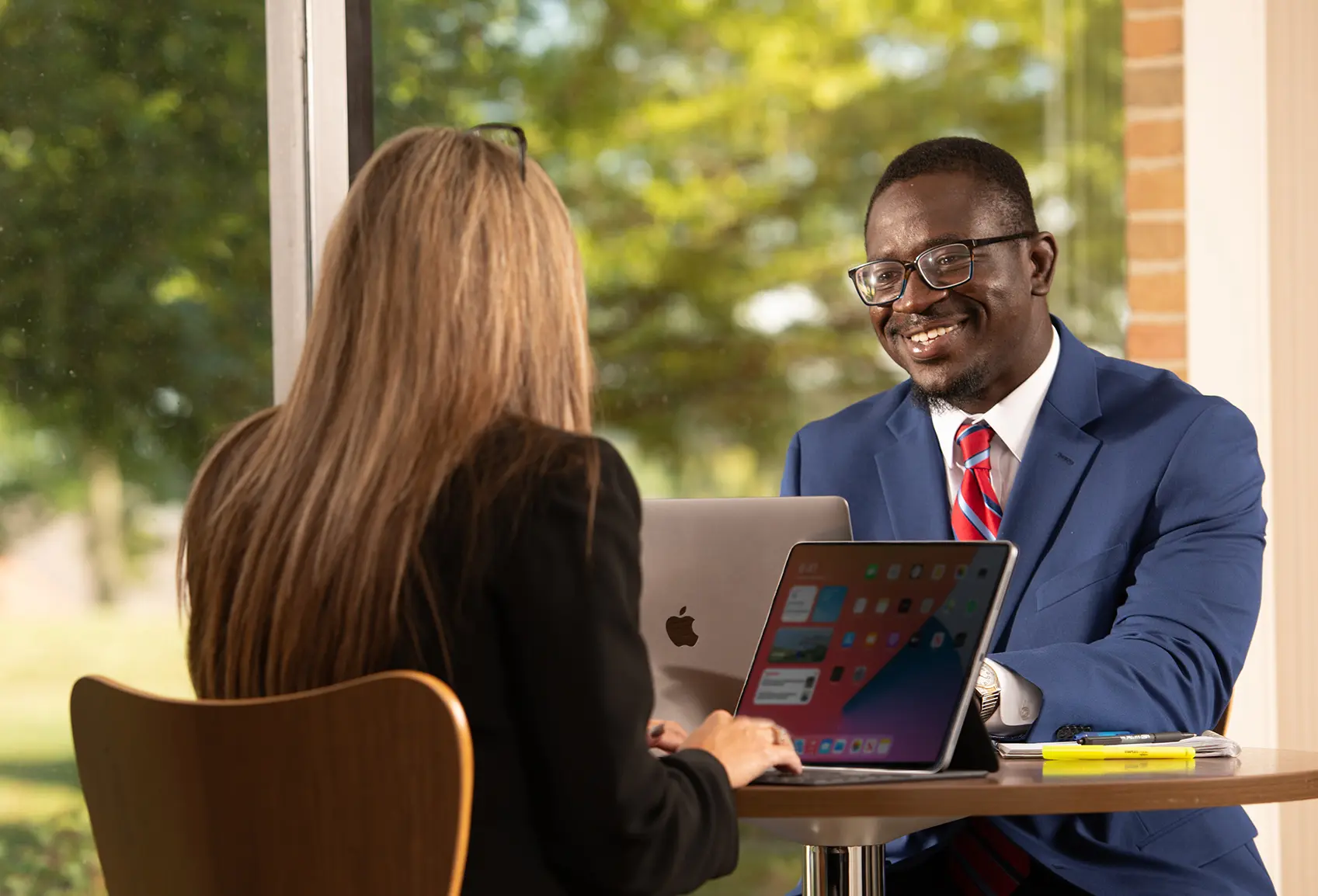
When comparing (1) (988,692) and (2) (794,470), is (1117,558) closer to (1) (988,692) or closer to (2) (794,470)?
(1) (988,692)

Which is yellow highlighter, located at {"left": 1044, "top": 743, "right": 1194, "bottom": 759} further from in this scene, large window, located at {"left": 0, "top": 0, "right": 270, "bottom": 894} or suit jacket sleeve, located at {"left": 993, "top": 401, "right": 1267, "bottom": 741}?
large window, located at {"left": 0, "top": 0, "right": 270, "bottom": 894}

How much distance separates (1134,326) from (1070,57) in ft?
2.51

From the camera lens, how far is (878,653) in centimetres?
148

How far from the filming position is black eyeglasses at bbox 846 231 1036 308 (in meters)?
2.31

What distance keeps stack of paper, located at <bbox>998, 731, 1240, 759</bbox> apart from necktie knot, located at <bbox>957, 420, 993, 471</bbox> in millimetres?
665

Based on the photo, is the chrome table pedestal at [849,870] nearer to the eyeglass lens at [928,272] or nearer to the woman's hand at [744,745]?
the woman's hand at [744,745]

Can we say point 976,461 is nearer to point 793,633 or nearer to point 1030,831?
point 1030,831

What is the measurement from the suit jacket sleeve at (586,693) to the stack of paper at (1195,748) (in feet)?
1.77

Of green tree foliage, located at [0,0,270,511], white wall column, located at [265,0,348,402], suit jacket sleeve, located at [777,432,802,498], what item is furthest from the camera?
white wall column, located at [265,0,348,402]

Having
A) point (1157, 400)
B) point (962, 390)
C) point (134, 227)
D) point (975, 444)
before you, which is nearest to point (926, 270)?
point (962, 390)

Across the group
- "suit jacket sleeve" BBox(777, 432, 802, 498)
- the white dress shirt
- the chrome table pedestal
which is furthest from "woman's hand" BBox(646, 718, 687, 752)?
"suit jacket sleeve" BBox(777, 432, 802, 498)

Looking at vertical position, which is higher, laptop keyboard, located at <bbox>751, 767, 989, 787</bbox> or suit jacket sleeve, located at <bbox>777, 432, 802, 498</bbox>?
suit jacket sleeve, located at <bbox>777, 432, 802, 498</bbox>

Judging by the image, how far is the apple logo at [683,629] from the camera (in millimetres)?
1689

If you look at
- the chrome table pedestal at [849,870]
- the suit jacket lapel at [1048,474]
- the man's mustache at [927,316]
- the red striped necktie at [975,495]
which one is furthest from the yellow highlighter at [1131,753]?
the man's mustache at [927,316]
